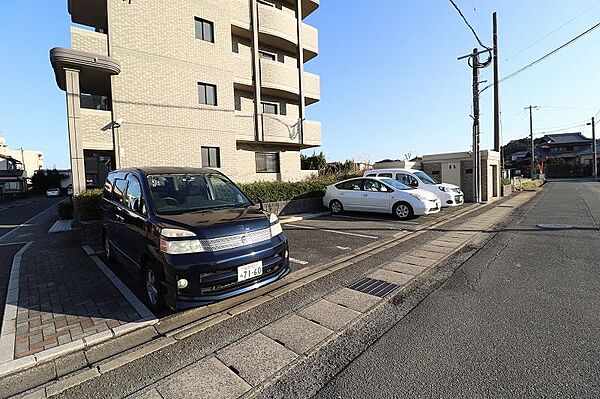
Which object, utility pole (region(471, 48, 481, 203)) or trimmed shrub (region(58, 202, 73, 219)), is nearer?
trimmed shrub (region(58, 202, 73, 219))

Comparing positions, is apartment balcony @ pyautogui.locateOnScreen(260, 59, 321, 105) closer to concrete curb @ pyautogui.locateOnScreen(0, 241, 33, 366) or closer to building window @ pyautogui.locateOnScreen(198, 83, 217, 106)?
building window @ pyautogui.locateOnScreen(198, 83, 217, 106)

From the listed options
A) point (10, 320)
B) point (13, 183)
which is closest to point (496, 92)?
point (10, 320)

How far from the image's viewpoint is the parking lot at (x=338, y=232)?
6.03 metres

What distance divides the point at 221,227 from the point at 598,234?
28.1 feet

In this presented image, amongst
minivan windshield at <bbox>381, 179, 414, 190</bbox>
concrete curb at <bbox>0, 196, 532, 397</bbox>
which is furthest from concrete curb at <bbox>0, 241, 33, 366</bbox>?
minivan windshield at <bbox>381, 179, 414, 190</bbox>

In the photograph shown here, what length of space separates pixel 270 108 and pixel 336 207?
8.23 m

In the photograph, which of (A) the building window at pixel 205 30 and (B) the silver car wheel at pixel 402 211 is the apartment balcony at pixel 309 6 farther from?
(B) the silver car wheel at pixel 402 211

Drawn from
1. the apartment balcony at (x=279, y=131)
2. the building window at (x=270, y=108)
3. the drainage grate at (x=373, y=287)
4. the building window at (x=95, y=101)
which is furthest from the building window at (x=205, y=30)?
the drainage grate at (x=373, y=287)

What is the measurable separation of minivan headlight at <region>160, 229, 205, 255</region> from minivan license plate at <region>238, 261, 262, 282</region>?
0.49m

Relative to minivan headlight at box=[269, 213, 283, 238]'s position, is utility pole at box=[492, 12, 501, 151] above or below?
above

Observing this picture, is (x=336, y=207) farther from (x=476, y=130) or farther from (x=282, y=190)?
(x=476, y=130)

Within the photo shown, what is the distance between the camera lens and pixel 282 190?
11.6 metres

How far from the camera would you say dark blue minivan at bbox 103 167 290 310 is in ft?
10.3

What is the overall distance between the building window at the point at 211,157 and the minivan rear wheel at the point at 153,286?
1021cm
